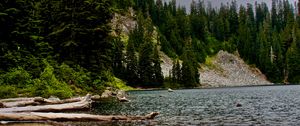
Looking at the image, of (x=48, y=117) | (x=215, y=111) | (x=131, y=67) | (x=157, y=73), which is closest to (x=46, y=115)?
A: (x=48, y=117)

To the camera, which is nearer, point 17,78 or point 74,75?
point 17,78

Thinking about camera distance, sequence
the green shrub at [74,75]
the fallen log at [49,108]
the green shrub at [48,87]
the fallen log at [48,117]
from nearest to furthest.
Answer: the fallen log at [48,117] → the fallen log at [49,108] → the green shrub at [48,87] → the green shrub at [74,75]

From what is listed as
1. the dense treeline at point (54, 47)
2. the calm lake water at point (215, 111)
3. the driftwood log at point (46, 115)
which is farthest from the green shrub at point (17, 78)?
the driftwood log at point (46, 115)

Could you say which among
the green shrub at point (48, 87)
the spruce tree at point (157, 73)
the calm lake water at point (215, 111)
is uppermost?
the spruce tree at point (157, 73)

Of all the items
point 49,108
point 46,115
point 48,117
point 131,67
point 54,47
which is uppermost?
point 131,67

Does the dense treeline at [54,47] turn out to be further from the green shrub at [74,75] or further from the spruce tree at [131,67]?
the spruce tree at [131,67]

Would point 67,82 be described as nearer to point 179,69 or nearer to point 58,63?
point 58,63

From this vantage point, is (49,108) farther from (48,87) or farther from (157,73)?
(157,73)

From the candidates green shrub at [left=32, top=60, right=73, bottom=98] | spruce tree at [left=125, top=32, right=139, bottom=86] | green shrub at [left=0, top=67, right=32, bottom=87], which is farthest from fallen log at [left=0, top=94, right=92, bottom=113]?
spruce tree at [left=125, top=32, right=139, bottom=86]

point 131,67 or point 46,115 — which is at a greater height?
point 131,67

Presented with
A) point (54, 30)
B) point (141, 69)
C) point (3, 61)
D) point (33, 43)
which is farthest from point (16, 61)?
point (141, 69)

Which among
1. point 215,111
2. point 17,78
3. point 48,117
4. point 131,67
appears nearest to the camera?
point 48,117

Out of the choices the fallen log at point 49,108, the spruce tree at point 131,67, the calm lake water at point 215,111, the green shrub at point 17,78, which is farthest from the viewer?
the spruce tree at point 131,67

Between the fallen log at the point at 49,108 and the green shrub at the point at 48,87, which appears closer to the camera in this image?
the fallen log at the point at 49,108
